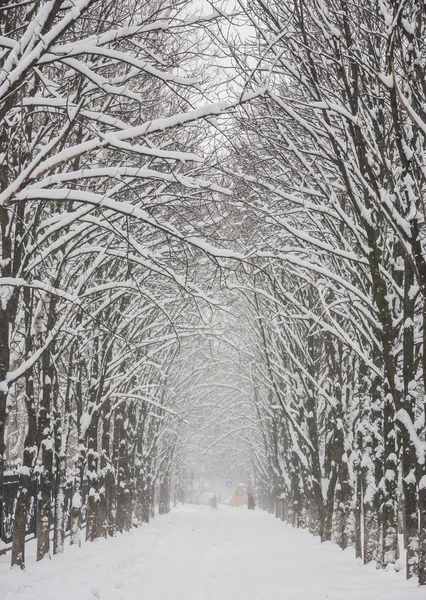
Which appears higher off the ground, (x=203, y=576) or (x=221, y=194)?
(x=221, y=194)

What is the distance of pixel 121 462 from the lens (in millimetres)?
20672

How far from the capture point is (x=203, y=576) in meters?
11.8

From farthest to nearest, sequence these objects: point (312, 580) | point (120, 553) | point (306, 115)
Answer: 1. point (120, 553)
2. point (306, 115)
3. point (312, 580)

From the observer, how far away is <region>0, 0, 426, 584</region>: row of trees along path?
6.11 meters

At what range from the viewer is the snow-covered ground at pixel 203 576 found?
26.3 feet

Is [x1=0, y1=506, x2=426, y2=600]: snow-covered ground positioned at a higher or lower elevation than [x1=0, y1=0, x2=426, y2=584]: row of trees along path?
lower

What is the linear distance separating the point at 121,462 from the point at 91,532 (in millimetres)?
4247

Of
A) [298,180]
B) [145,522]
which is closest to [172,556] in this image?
[298,180]

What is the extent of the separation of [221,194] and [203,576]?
6682 millimetres

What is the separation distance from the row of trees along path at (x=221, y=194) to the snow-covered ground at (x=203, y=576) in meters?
0.61

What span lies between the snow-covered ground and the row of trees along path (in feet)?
1.99

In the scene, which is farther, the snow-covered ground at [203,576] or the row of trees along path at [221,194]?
the snow-covered ground at [203,576]

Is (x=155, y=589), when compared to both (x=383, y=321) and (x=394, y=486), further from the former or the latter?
(x=383, y=321)

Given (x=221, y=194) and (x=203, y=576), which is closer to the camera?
(x=203, y=576)
